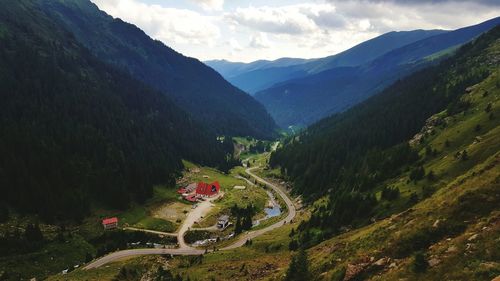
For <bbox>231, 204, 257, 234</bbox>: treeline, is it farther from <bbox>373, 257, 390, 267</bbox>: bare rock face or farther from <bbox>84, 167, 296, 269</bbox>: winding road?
<bbox>373, 257, 390, 267</bbox>: bare rock face

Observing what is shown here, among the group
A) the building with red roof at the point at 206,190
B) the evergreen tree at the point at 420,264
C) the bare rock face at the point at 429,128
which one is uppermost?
the bare rock face at the point at 429,128

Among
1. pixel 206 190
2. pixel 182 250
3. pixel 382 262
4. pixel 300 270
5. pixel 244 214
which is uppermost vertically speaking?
pixel 382 262

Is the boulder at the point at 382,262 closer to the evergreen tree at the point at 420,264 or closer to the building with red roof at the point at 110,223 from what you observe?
the evergreen tree at the point at 420,264

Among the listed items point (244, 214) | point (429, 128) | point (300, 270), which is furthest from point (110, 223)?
point (429, 128)

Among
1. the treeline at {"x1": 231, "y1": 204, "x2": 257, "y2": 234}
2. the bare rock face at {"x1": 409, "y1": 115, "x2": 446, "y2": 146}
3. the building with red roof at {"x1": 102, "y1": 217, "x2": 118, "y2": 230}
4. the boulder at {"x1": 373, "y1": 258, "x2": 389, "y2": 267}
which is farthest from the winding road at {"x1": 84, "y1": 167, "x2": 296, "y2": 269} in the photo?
the boulder at {"x1": 373, "y1": 258, "x2": 389, "y2": 267}

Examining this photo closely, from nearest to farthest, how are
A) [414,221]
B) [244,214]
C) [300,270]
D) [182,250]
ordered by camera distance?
[300,270], [414,221], [182,250], [244,214]

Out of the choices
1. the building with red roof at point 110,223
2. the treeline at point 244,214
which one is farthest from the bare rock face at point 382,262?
the building with red roof at point 110,223

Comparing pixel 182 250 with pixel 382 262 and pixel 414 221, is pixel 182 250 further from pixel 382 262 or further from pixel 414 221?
pixel 382 262

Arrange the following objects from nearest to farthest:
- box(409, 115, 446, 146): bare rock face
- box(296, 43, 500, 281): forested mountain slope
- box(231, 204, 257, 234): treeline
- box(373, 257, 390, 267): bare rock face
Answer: box(296, 43, 500, 281): forested mountain slope < box(373, 257, 390, 267): bare rock face < box(231, 204, 257, 234): treeline < box(409, 115, 446, 146): bare rock face

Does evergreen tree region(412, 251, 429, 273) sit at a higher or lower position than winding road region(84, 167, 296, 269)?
higher
